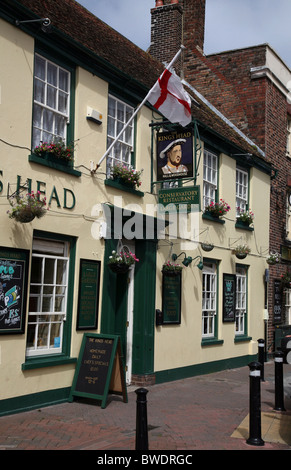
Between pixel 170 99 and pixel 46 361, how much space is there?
5415 millimetres

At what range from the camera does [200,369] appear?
12.3m

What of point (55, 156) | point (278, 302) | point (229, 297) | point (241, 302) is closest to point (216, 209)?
point (229, 297)

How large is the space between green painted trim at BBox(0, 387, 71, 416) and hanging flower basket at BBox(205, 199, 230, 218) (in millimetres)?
6039

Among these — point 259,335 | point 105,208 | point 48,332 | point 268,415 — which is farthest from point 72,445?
point 259,335

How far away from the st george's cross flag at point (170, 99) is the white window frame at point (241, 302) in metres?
5.78

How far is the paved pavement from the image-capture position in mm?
6242

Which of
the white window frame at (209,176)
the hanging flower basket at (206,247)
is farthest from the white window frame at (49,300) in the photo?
the white window frame at (209,176)

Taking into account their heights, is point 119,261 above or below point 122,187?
below

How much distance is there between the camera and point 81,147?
898 centimetres

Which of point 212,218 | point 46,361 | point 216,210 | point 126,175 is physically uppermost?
point 126,175

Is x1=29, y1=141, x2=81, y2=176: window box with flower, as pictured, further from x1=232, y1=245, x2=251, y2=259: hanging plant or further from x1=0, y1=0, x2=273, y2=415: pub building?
x1=232, y1=245, x2=251, y2=259: hanging plant

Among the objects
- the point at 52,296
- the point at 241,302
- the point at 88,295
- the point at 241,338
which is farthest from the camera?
the point at 241,302

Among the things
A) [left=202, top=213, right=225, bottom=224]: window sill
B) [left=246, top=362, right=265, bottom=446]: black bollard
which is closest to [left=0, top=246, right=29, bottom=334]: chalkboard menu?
[left=246, top=362, right=265, bottom=446]: black bollard

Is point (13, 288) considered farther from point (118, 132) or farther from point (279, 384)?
point (279, 384)
